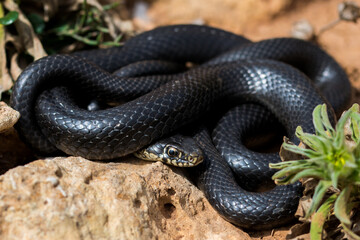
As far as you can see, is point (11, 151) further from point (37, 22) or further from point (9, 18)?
point (37, 22)

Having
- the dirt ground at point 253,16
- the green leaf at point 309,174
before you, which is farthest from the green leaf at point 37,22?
the green leaf at point 309,174

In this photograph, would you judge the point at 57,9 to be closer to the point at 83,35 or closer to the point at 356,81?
the point at 83,35

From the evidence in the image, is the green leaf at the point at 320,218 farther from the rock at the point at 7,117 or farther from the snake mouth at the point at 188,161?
the rock at the point at 7,117

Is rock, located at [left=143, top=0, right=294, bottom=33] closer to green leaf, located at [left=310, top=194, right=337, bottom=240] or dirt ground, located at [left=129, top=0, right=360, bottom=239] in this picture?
dirt ground, located at [left=129, top=0, right=360, bottom=239]

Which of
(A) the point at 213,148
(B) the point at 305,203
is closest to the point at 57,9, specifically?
(A) the point at 213,148

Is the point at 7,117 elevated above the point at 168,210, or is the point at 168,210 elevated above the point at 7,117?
the point at 7,117

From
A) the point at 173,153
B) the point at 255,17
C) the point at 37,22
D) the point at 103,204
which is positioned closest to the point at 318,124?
the point at 173,153
